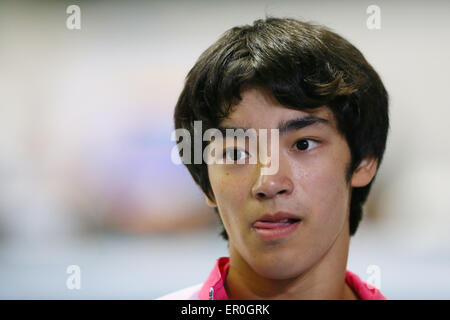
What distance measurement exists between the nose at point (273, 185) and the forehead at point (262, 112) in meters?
0.14

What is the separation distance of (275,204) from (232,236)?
7.9 inches

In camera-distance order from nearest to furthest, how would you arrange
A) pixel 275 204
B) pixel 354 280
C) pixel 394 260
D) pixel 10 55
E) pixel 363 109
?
pixel 275 204 → pixel 363 109 → pixel 354 280 → pixel 394 260 → pixel 10 55

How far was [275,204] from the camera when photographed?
1454 millimetres

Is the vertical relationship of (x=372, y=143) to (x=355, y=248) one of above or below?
above

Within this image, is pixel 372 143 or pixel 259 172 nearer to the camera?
pixel 259 172

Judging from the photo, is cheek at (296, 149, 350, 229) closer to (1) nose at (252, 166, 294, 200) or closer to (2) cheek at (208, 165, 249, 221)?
(1) nose at (252, 166, 294, 200)

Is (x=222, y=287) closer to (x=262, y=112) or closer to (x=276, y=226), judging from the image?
(x=276, y=226)

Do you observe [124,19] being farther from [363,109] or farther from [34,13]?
[363,109]

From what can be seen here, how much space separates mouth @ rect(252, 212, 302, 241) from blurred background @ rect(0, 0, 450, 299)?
1.74 feet

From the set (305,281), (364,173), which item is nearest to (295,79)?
(364,173)

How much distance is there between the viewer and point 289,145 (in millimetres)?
1489

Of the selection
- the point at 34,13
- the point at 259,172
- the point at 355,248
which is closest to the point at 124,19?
→ the point at 34,13

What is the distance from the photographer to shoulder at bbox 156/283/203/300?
1.77 meters

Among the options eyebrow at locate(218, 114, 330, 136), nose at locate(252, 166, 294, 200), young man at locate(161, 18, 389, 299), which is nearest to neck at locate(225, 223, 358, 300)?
young man at locate(161, 18, 389, 299)
